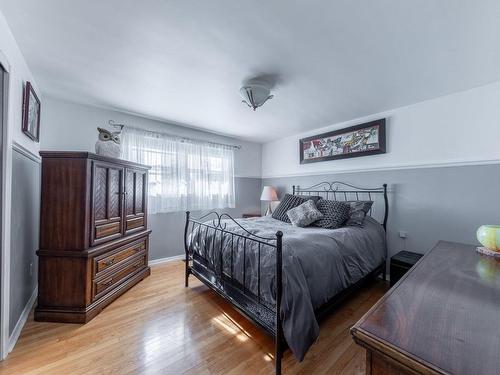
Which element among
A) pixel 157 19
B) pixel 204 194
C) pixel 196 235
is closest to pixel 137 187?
pixel 196 235

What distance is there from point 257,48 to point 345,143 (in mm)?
2207

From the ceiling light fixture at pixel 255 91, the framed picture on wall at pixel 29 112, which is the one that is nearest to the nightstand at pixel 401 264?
the ceiling light fixture at pixel 255 91

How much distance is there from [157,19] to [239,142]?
3129mm

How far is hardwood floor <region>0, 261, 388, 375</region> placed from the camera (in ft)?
4.72

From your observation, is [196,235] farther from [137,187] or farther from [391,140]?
[391,140]

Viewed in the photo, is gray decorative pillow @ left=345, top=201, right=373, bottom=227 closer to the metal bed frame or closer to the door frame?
the metal bed frame

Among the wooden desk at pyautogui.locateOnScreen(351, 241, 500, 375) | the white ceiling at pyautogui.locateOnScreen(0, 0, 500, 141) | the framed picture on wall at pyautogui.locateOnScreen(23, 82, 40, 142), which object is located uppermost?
the white ceiling at pyautogui.locateOnScreen(0, 0, 500, 141)

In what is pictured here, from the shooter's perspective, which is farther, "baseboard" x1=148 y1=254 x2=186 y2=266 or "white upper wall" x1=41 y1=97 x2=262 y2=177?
"baseboard" x1=148 y1=254 x2=186 y2=266

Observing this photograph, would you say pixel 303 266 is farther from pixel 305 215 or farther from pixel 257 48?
pixel 257 48

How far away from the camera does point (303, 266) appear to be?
155 cm

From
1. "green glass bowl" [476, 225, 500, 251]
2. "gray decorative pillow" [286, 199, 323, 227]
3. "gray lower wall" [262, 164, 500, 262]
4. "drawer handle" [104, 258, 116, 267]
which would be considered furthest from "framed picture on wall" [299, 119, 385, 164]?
"drawer handle" [104, 258, 116, 267]

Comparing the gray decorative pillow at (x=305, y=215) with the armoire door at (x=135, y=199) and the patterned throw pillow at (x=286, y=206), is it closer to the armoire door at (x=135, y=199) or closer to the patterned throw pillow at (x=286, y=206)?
the patterned throw pillow at (x=286, y=206)

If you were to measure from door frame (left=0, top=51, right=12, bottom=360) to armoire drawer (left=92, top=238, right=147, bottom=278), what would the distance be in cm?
58

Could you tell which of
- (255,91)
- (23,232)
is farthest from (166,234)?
(255,91)
